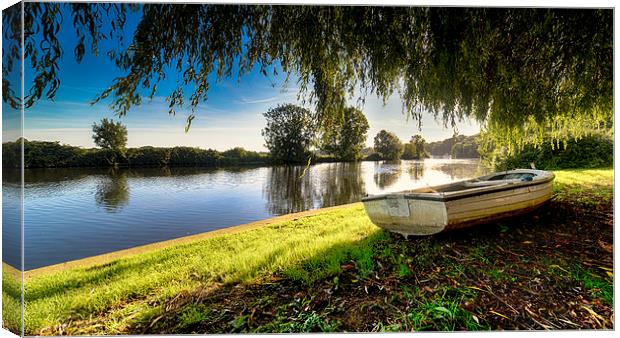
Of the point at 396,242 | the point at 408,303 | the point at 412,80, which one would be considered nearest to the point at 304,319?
the point at 408,303

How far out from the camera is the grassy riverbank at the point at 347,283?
2004mm

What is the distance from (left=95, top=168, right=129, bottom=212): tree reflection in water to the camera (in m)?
2.03

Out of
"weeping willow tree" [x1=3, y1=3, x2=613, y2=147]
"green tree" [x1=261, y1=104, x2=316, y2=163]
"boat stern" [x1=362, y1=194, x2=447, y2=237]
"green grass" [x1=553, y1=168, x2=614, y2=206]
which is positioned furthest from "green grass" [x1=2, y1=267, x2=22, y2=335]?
"green grass" [x1=553, y1=168, x2=614, y2=206]

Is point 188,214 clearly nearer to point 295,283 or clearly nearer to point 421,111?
point 295,283

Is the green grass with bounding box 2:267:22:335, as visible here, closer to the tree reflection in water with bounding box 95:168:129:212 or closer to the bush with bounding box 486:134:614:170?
the tree reflection in water with bounding box 95:168:129:212

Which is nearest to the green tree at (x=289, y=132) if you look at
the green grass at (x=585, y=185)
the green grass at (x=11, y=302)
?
the green grass at (x=11, y=302)

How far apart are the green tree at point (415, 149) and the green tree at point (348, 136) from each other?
298 millimetres

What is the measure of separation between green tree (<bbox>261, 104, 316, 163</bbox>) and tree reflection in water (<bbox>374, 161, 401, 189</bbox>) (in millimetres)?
500

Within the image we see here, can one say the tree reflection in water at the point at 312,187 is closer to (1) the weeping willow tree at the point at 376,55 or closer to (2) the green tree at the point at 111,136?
(1) the weeping willow tree at the point at 376,55

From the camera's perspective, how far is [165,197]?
7.03ft

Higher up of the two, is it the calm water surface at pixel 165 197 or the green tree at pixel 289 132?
the green tree at pixel 289 132

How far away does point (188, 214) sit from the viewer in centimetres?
217

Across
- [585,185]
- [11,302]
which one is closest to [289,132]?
[11,302]

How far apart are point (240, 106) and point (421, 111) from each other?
1185 mm
